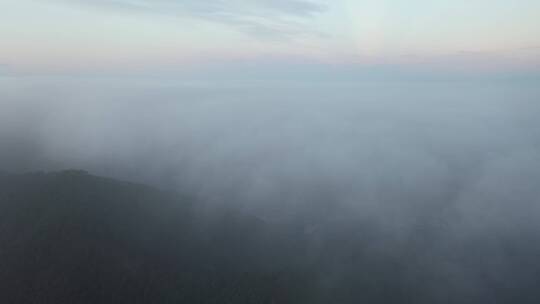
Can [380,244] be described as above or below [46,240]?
below

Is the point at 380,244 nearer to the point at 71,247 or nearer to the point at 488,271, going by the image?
the point at 488,271

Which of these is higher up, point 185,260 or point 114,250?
point 114,250

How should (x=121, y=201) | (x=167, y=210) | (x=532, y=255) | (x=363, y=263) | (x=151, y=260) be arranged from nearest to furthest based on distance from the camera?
(x=151, y=260)
(x=121, y=201)
(x=167, y=210)
(x=363, y=263)
(x=532, y=255)

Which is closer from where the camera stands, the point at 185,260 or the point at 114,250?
the point at 114,250

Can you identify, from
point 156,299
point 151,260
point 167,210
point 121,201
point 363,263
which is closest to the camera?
point 156,299

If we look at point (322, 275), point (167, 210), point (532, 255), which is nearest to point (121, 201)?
point (167, 210)

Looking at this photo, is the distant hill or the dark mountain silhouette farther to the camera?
the dark mountain silhouette

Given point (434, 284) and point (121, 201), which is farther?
point (434, 284)

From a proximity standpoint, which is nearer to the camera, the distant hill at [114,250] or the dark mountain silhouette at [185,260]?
the distant hill at [114,250]
